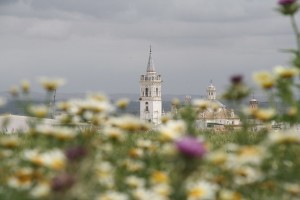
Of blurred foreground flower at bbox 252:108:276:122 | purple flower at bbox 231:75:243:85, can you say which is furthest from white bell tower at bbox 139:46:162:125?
purple flower at bbox 231:75:243:85

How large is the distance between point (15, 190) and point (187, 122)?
5.34ft

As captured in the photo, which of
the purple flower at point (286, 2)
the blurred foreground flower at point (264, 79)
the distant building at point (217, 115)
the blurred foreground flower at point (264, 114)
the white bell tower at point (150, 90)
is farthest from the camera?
the white bell tower at point (150, 90)

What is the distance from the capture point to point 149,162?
403 cm

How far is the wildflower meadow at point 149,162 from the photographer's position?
93.1 inches

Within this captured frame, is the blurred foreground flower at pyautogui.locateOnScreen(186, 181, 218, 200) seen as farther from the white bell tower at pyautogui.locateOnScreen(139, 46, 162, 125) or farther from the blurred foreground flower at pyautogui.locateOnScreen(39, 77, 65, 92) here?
the white bell tower at pyautogui.locateOnScreen(139, 46, 162, 125)

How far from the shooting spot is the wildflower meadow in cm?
237

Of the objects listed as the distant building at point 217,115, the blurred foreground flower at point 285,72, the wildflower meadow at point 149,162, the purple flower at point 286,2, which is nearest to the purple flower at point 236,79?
the wildflower meadow at point 149,162

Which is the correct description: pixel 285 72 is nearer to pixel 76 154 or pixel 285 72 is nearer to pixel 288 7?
pixel 288 7

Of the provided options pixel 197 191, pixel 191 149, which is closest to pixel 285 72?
pixel 197 191

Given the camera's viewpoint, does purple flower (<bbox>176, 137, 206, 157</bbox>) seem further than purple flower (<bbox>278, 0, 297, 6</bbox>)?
No

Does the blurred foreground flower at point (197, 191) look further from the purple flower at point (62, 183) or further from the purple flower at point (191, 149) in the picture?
the purple flower at point (62, 183)

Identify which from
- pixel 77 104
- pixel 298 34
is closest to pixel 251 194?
pixel 77 104

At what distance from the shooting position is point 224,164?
10.2 ft

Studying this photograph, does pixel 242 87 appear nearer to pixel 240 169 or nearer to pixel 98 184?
pixel 240 169
